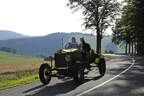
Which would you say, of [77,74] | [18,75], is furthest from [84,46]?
[18,75]

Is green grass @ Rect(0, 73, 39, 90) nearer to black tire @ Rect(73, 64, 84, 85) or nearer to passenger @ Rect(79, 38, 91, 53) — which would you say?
black tire @ Rect(73, 64, 84, 85)

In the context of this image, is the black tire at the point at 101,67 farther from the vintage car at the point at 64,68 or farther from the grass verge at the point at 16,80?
the grass verge at the point at 16,80

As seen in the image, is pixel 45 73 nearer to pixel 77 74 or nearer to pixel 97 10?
pixel 77 74

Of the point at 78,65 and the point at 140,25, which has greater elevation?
the point at 140,25

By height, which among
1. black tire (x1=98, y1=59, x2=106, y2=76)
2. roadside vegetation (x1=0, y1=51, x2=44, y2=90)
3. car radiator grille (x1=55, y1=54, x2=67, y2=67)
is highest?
car radiator grille (x1=55, y1=54, x2=67, y2=67)

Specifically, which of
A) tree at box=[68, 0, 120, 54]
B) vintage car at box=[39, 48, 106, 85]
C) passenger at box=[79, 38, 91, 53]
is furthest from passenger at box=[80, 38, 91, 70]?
tree at box=[68, 0, 120, 54]

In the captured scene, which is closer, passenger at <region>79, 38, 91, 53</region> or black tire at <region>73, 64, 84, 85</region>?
black tire at <region>73, 64, 84, 85</region>

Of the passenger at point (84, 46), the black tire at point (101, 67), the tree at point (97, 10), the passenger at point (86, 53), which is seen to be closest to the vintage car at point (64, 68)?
the passenger at point (86, 53)

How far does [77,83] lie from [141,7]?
27421 millimetres

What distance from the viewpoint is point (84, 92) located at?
9.30 m

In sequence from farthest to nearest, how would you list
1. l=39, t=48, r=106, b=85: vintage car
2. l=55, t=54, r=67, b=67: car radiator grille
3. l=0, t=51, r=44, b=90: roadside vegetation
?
l=0, t=51, r=44, b=90: roadside vegetation < l=55, t=54, r=67, b=67: car radiator grille < l=39, t=48, r=106, b=85: vintage car

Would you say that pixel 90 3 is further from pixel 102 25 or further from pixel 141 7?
pixel 141 7

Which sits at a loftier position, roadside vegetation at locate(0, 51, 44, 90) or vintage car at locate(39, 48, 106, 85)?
vintage car at locate(39, 48, 106, 85)

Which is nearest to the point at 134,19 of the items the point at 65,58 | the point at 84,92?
the point at 65,58
